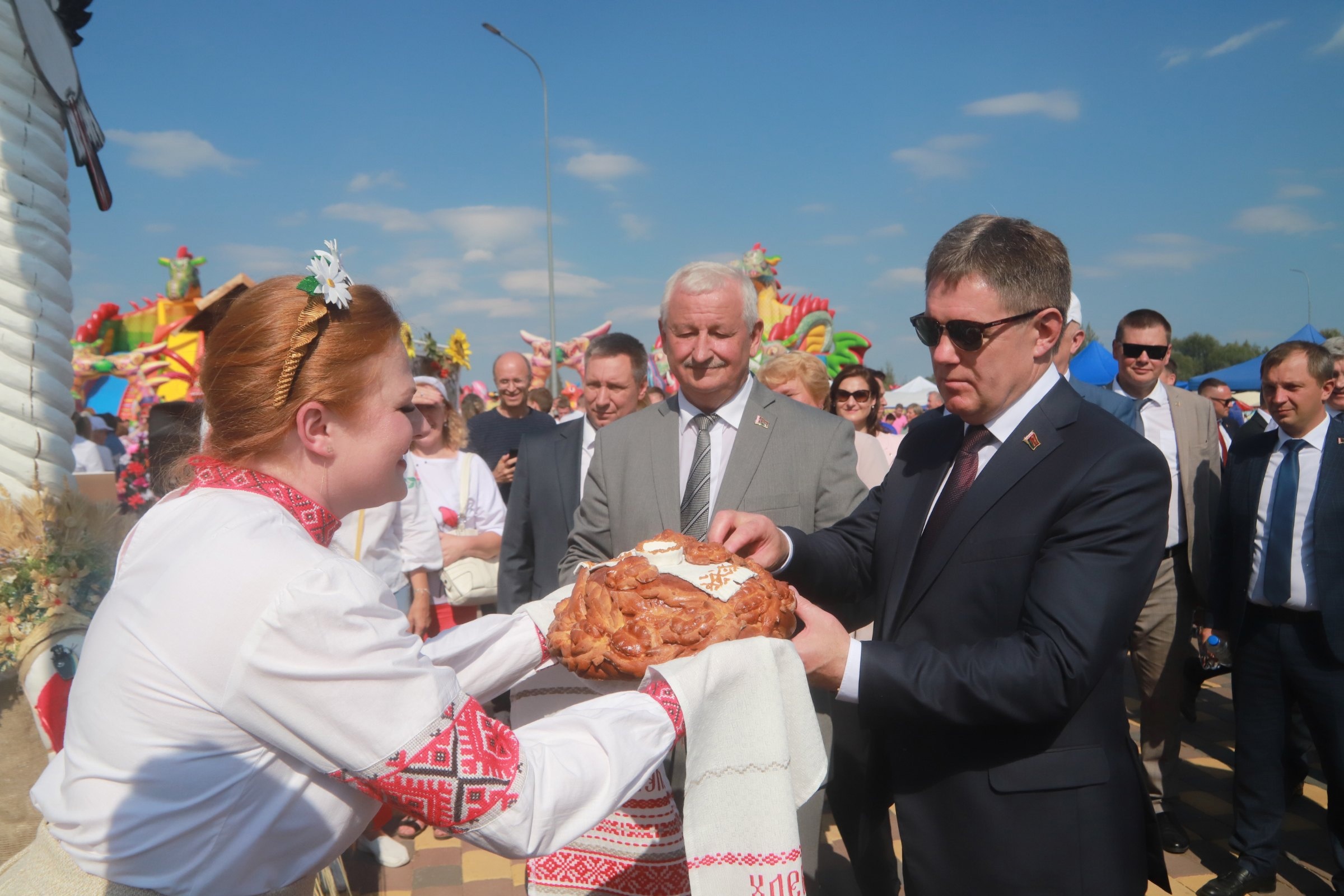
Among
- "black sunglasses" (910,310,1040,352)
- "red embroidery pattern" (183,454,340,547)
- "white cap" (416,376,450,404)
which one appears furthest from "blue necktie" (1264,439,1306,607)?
"white cap" (416,376,450,404)

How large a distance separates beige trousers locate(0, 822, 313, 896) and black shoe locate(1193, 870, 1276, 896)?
13.9ft

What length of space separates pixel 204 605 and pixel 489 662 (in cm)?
82

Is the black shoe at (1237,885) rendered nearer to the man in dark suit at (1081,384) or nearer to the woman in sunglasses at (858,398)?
the man in dark suit at (1081,384)

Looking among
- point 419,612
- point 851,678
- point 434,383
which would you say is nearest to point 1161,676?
point 851,678

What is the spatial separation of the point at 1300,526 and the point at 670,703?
4104 mm

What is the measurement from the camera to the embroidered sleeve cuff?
6.77 ft

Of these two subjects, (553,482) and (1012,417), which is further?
(553,482)

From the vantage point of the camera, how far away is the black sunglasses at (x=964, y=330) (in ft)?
7.19

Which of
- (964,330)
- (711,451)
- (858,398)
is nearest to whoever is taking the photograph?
(964,330)

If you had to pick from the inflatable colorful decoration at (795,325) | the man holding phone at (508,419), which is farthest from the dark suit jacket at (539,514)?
the inflatable colorful decoration at (795,325)

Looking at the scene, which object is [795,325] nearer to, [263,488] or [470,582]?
[470,582]

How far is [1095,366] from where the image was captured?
23.7ft

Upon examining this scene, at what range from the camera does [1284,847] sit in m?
4.55

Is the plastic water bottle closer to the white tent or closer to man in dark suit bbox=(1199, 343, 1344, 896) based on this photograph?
man in dark suit bbox=(1199, 343, 1344, 896)
